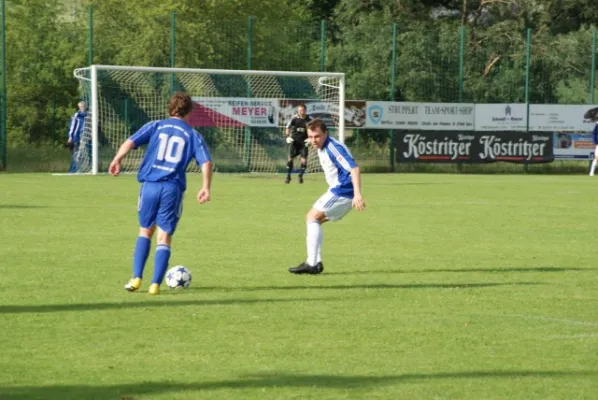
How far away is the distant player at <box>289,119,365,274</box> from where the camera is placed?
11.5 m

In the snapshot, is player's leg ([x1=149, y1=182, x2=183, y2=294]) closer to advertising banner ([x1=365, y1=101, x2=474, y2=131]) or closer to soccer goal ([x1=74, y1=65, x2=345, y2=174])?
soccer goal ([x1=74, y1=65, x2=345, y2=174])

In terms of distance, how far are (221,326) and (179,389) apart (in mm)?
2083

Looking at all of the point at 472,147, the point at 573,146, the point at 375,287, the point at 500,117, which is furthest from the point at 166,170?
the point at 573,146

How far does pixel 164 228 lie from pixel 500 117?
2673cm

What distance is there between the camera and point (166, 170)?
10.1m

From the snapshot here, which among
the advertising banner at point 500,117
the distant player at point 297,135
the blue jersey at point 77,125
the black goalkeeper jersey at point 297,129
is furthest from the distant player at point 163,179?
the advertising banner at point 500,117

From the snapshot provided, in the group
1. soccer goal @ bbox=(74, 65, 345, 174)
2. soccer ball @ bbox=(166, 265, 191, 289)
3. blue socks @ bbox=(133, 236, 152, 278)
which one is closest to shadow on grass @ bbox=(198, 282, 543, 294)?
soccer ball @ bbox=(166, 265, 191, 289)

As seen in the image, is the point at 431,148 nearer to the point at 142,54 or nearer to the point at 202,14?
the point at 142,54

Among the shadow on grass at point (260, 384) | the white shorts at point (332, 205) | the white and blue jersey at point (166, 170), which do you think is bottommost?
the shadow on grass at point (260, 384)

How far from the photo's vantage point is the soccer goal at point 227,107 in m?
32.1

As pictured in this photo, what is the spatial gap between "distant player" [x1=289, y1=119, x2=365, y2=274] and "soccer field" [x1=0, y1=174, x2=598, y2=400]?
0.27m

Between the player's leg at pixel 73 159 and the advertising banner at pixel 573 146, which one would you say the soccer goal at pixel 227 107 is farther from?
the advertising banner at pixel 573 146

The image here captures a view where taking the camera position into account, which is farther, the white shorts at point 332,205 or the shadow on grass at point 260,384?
the white shorts at point 332,205

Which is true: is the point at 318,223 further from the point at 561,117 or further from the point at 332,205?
the point at 561,117
